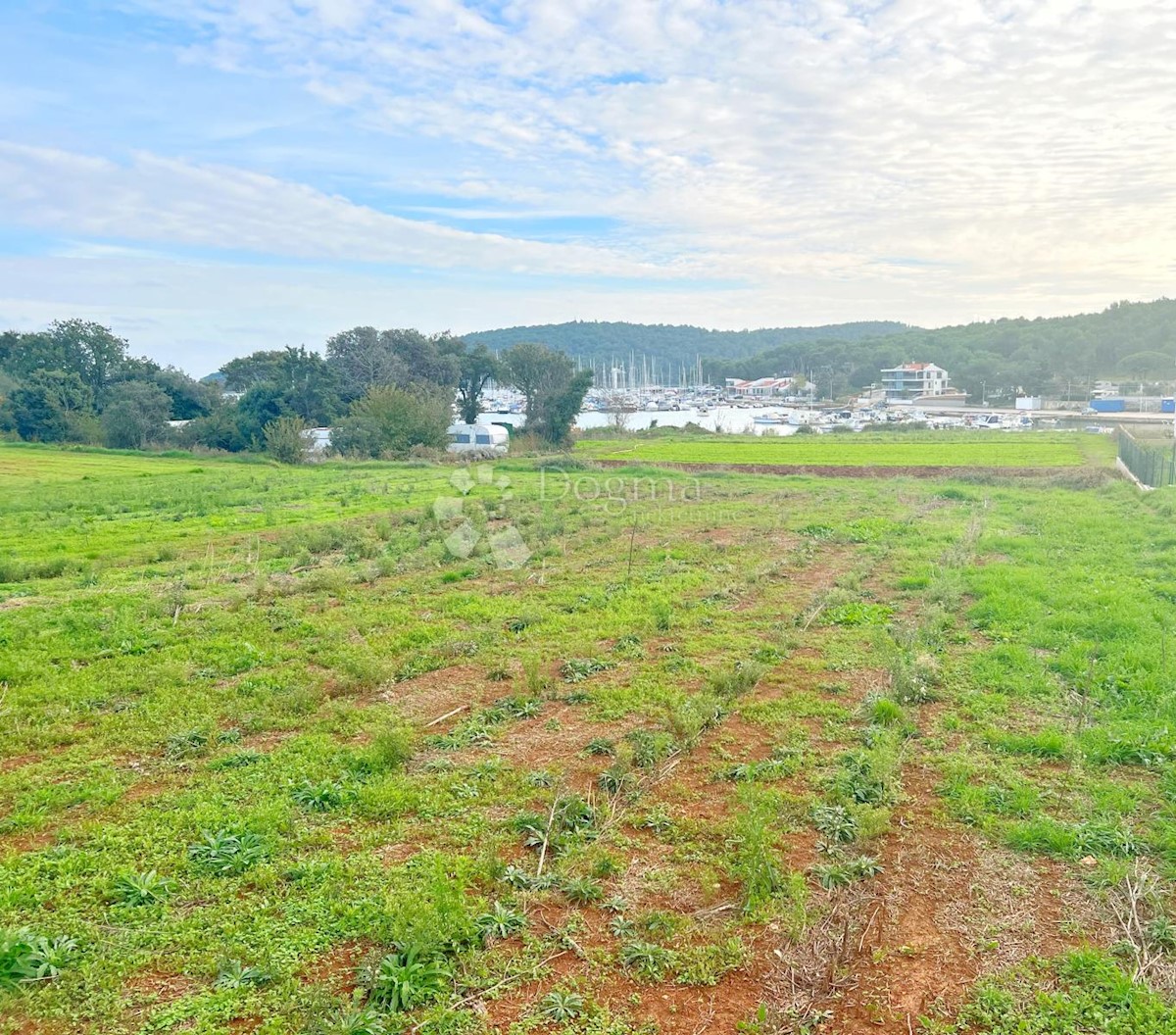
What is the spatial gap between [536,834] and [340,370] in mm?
55784

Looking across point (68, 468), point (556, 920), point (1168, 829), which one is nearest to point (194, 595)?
point (556, 920)

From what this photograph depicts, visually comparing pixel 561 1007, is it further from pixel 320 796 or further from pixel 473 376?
pixel 473 376

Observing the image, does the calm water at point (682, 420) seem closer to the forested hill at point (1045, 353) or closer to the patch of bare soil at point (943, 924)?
the forested hill at point (1045, 353)

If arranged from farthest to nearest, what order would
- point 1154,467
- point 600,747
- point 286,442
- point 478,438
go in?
point 478,438, point 286,442, point 1154,467, point 600,747

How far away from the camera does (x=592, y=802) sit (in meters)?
6.24

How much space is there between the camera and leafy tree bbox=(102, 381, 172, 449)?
51250 mm

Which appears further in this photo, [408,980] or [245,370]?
[245,370]

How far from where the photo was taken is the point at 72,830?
5.73 m

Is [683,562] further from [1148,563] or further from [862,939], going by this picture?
[862,939]

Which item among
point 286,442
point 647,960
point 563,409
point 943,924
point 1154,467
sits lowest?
point 943,924

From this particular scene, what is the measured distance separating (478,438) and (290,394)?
1244 cm

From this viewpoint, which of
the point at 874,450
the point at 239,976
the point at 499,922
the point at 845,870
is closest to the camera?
the point at 239,976

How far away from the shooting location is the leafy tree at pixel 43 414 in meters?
51.0

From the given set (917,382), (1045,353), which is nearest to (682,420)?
(917,382)
